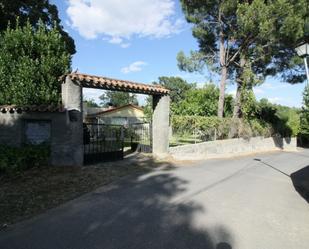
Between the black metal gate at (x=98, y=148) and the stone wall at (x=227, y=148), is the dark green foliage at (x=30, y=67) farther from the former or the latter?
the stone wall at (x=227, y=148)

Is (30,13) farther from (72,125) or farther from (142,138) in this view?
(72,125)

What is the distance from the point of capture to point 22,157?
867 centimetres

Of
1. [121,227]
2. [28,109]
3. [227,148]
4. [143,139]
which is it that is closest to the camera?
[121,227]

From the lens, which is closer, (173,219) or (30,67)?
(173,219)

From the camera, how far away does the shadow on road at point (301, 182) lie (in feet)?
25.2

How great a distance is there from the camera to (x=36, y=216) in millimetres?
5398

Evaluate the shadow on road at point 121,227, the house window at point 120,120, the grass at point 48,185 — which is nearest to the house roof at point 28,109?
the grass at point 48,185

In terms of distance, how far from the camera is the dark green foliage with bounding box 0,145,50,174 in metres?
8.37

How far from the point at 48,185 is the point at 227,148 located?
10.9 m

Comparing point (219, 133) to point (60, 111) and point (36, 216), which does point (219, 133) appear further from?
point (36, 216)

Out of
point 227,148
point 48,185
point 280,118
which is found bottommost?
point 48,185

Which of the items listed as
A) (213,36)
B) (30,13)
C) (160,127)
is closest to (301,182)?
(160,127)

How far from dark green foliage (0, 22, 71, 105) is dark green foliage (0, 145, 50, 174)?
224 centimetres

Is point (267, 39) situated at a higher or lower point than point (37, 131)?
higher
